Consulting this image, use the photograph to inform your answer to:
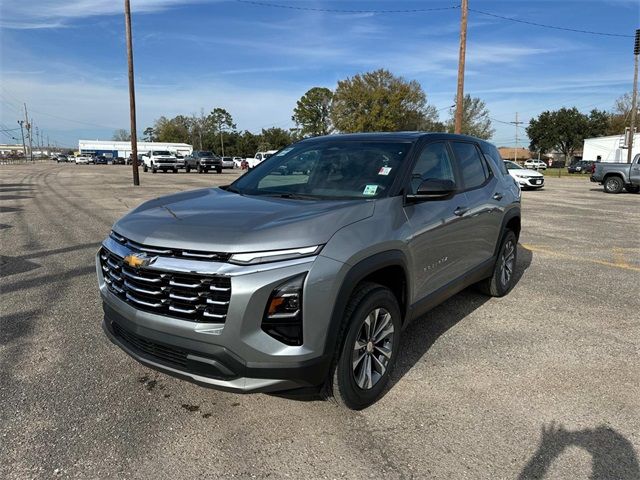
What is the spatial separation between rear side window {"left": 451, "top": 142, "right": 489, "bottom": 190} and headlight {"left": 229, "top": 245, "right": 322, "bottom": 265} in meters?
2.42

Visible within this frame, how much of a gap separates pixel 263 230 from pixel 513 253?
409cm

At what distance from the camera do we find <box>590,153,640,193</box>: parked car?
21.3 meters

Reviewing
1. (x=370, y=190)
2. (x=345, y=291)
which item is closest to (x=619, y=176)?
A: (x=370, y=190)

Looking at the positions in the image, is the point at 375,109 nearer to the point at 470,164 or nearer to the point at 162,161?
the point at 162,161

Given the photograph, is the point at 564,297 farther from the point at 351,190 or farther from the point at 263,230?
the point at 263,230

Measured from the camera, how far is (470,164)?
471 centimetres

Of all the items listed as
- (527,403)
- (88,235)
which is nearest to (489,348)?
(527,403)

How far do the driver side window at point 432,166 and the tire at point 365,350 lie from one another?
2.95 ft

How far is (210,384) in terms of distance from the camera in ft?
8.30

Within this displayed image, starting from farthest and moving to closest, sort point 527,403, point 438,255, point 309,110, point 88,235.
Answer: point 309,110
point 88,235
point 438,255
point 527,403

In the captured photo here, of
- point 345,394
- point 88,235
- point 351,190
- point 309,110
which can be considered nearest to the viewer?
point 345,394

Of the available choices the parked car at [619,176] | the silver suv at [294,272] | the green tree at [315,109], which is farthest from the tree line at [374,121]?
the silver suv at [294,272]

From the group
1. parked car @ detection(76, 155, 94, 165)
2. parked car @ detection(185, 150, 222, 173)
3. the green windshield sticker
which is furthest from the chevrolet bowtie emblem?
parked car @ detection(76, 155, 94, 165)

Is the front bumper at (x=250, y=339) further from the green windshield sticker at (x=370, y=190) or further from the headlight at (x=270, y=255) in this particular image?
the green windshield sticker at (x=370, y=190)
